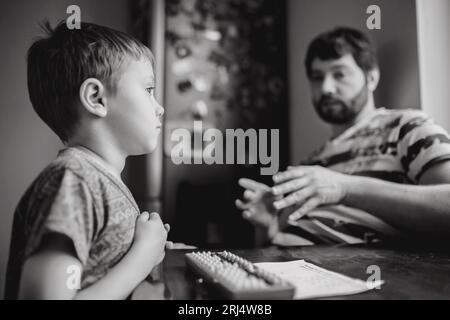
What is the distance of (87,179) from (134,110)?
0.51 ft

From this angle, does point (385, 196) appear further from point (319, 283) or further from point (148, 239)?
point (148, 239)

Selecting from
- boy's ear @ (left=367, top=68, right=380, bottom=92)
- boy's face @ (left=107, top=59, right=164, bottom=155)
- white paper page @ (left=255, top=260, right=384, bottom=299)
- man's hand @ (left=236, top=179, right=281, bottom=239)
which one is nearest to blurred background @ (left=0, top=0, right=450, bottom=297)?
boy's ear @ (left=367, top=68, right=380, bottom=92)

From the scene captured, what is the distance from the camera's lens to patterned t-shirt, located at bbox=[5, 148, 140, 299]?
0.44m

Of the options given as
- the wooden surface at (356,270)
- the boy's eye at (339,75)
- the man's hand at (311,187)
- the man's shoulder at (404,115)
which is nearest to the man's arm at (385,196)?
the man's hand at (311,187)

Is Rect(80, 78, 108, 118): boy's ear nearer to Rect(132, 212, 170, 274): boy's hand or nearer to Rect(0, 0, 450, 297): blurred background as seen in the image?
Rect(132, 212, 170, 274): boy's hand

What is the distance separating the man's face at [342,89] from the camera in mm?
1442

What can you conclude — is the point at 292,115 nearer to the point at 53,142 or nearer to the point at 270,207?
the point at 270,207

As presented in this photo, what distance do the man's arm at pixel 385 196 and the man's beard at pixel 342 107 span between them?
1.64 feet

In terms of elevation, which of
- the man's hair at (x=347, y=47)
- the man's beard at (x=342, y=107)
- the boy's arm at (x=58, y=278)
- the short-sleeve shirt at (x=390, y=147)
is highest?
the man's hair at (x=347, y=47)

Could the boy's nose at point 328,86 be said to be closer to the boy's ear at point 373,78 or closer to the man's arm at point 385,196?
the boy's ear at point 373,78

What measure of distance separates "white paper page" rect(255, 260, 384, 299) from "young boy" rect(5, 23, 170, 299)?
201 millimetres

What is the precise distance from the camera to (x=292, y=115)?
2215mm

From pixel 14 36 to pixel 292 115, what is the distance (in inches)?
64.2
